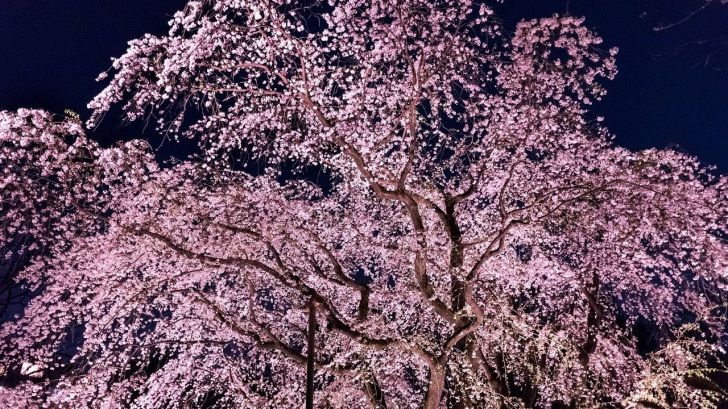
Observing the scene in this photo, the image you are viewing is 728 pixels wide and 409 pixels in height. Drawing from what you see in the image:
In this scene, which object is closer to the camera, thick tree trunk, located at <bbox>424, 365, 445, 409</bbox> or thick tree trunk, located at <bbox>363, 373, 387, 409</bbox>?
thick tree trunk, located at <bbox>424, 365, 445, 409</bbox>

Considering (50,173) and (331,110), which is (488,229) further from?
(50,173)

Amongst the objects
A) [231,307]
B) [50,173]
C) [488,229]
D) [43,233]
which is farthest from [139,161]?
[488,229]

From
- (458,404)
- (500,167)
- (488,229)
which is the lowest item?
(458,404)

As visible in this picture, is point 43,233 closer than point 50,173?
No

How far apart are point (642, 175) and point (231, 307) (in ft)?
32.0

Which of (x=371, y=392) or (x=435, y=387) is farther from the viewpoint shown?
(x=371, y=392)

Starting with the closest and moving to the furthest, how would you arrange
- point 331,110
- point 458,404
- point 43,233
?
point 331,110 < point 458,404 < point 43,233

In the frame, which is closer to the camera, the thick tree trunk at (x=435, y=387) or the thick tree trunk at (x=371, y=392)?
the thick tree trunk at (x=435, y=387)

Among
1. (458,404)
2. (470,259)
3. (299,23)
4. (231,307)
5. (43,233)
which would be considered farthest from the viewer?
(231,307)

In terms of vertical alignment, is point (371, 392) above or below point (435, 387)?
above

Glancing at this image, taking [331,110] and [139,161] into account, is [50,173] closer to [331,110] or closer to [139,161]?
[139,161]

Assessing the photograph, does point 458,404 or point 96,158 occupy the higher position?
point 96,158

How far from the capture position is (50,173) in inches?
445

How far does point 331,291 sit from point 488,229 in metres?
4.08
